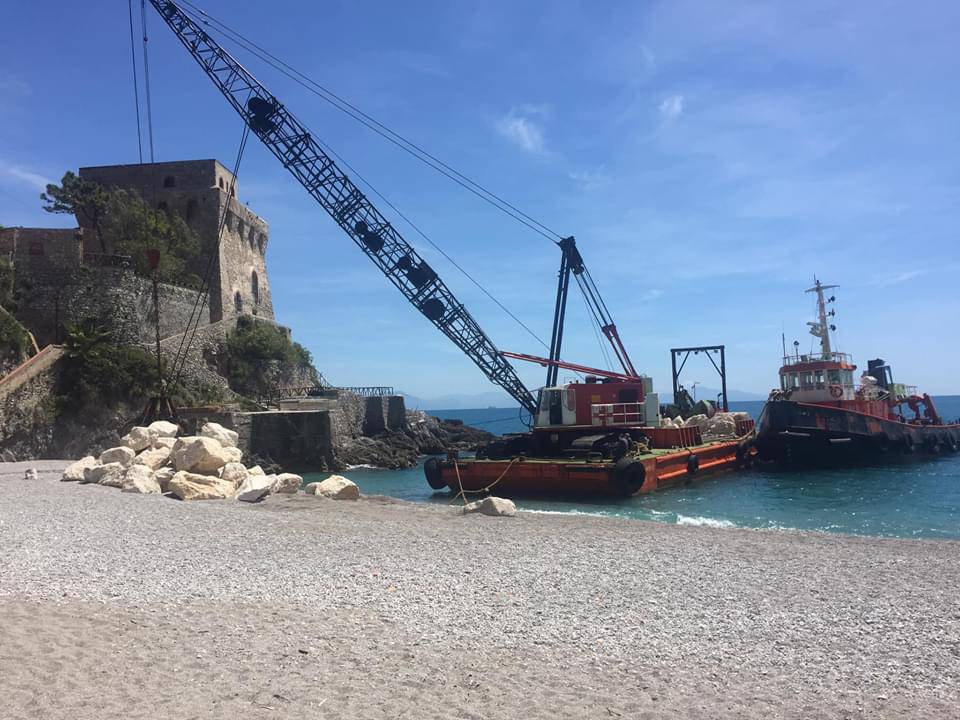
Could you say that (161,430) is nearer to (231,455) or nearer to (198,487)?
(231,455)

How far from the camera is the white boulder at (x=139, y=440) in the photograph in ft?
54.4

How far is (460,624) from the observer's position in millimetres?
5734

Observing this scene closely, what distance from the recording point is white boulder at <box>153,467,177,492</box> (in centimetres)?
1353

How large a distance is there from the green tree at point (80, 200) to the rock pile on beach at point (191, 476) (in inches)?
869

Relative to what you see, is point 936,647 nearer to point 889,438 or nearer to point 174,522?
point 174,522

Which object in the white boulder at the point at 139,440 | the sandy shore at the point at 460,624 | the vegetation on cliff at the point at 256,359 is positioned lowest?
the sandy shore at the point at 460,624

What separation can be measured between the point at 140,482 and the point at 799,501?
52.2 ft

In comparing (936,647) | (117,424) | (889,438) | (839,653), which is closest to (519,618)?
(839,653)

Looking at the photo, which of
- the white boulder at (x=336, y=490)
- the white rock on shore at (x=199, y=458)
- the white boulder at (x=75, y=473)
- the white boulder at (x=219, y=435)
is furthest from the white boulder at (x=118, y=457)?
the white boulder at (x=336, y=490)

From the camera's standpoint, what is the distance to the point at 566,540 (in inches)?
364

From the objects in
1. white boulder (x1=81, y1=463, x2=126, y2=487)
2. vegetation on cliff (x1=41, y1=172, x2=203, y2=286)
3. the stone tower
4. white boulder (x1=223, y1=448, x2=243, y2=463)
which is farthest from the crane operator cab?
the stone tower

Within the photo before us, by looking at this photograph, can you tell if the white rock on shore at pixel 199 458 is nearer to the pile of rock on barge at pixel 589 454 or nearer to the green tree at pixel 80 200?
the pile of rock on barge at pixel 589 454

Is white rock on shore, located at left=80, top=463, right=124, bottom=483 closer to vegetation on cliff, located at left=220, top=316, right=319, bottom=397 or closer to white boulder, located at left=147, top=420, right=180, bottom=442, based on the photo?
white boulder, located at left=147, top=420, right=180, bottom=442

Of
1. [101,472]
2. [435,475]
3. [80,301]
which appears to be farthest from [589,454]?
[80,301]
